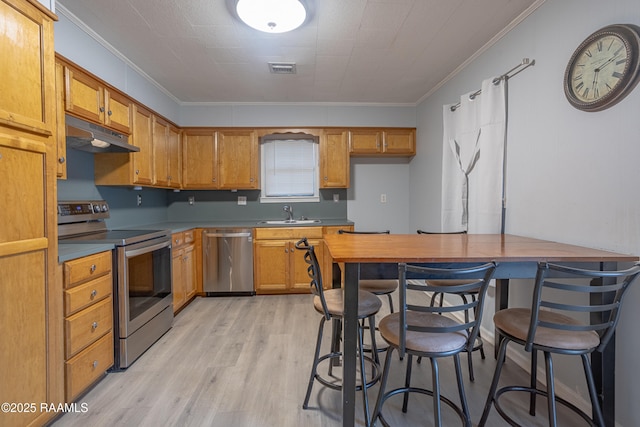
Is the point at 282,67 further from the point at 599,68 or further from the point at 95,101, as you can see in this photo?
the point at 599,68

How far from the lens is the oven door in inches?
81.4

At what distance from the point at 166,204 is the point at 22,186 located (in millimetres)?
2820

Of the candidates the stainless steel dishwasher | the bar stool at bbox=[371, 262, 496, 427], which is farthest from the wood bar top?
the stainless steel dishwasher

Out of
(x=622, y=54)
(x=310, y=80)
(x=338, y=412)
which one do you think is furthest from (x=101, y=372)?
(x=622, y=54)

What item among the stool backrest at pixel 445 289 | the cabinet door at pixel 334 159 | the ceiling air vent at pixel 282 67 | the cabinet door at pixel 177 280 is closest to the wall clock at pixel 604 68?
the stool backrest at pixel 445 289

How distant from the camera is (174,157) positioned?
12.0 feet

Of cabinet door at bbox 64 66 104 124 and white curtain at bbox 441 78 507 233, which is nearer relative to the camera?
cabinet door at bbox 64 66 104 124

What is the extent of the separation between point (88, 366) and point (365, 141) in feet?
11.5

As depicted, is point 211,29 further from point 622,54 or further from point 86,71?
point 622,54

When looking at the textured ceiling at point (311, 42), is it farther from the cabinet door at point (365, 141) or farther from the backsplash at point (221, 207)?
the backsplash at point (221, 207)

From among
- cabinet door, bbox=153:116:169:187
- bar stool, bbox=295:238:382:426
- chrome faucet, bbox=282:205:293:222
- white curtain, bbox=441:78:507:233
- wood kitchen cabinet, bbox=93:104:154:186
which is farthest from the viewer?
chrome faucet, bbox=282:205:293:222

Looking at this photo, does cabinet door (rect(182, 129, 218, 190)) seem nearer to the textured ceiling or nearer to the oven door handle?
the textured ceiling

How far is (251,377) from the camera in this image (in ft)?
6.56

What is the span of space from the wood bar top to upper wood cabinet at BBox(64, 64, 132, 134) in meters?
2.00
